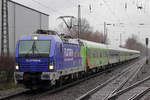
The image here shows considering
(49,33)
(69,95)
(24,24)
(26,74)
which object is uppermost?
(24,24)

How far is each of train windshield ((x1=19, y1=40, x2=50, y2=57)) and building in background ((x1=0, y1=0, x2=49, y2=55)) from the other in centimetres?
1109

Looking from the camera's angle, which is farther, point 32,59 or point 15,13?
point 15,13

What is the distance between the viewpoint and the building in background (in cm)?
2612

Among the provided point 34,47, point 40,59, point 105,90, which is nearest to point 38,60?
point 40,59

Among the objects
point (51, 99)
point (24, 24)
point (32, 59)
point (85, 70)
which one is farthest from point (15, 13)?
point (51, 99)

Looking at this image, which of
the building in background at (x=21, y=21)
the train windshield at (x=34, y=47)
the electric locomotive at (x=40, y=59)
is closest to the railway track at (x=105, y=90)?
the electric locomotive at (x=40, y=59)

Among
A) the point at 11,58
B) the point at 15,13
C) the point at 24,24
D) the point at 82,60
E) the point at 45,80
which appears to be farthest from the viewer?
the point at 24,24

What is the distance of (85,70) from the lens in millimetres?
21094

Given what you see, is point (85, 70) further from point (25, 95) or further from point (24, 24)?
point (24, 24)

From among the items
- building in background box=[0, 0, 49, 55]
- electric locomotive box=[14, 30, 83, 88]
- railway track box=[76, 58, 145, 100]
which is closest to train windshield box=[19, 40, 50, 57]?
electric locomotive box=[14, 30, 83, 88]

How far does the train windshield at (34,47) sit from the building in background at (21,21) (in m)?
11.1

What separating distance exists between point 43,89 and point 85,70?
23.0 ft

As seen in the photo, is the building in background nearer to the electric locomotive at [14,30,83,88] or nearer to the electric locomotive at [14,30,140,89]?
the electric locomotive at [14,30,140,89]

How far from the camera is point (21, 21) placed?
28859 millimetres
